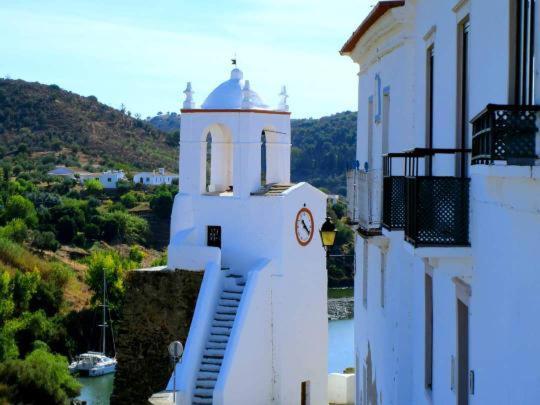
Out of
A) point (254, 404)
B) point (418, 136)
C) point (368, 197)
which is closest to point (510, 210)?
point (418, 136)

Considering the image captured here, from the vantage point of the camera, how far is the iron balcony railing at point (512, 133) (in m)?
5.04

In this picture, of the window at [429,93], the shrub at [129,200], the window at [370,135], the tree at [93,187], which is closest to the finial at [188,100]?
the window at [370,135]

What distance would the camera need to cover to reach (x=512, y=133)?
510 cm

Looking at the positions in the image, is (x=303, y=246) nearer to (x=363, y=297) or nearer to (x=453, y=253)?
(x=363, y=297)

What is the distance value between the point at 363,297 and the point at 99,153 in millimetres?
105481

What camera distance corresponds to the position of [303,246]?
2228 cm

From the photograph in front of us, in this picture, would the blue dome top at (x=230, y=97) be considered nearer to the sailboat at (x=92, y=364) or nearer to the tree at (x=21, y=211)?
the sailboat at (x=92, y=364)

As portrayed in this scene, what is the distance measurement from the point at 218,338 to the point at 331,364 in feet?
80.2

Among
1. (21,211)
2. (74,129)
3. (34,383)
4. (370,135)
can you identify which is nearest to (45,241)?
(21,211)

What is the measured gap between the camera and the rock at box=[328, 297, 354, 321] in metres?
61.0

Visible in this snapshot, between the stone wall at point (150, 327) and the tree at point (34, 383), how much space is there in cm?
1432

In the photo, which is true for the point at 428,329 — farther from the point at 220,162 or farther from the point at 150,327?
the point at 220,162

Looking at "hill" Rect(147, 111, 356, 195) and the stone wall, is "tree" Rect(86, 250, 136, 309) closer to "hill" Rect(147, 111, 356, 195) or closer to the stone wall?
the stone wall

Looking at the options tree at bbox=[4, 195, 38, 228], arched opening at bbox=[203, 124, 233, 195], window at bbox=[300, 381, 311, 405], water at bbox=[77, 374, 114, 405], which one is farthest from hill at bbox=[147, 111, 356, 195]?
window at bbox=[300, 381, 311, 405]
